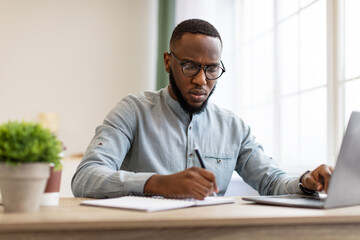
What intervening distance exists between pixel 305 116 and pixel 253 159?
111cm

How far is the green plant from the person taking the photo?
93 cm

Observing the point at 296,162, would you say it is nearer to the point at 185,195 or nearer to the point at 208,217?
the point at 185,195

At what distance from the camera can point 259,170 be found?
1971 millimetres

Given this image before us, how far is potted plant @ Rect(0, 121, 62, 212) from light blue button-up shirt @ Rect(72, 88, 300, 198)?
2.47 ft

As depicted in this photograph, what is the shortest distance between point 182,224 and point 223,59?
10.4 feet

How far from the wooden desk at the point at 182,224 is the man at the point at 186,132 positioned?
60cm

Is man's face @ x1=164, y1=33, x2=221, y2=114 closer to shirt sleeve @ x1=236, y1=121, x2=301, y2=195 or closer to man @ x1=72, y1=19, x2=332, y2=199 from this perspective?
man @ x1=72, y1=19, x2=332, y2=199

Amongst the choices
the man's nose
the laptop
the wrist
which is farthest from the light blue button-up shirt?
the laptop

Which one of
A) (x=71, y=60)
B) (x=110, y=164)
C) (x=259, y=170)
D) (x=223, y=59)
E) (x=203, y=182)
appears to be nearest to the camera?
(x=203, y=182)

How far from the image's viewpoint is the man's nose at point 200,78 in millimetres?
1836

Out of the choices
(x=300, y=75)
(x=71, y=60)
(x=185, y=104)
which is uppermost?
(x=71, y=60)

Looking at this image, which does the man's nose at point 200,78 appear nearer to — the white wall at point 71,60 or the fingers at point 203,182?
the fingers at point 203,182

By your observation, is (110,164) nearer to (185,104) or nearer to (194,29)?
(185,104)

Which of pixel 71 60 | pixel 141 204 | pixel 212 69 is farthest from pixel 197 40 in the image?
pixel 71 60
